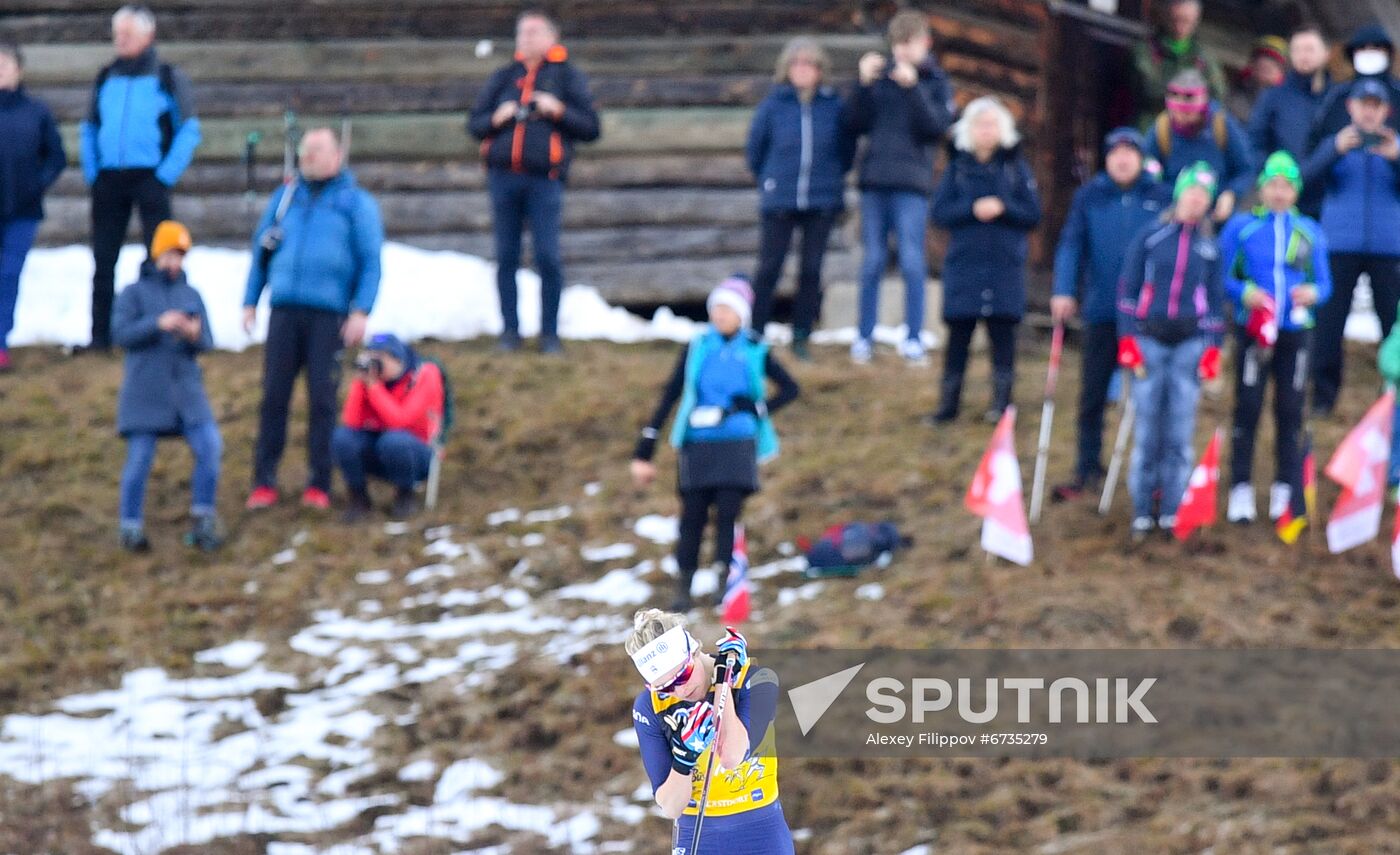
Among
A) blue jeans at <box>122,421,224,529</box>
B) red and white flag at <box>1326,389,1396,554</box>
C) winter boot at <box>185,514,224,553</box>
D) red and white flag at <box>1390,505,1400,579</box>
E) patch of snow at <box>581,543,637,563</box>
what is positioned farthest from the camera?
winter boot at <box>185,514,224,553</box>

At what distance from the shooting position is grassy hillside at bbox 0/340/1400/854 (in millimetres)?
8297

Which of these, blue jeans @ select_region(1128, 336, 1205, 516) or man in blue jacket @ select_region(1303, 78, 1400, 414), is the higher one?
man in blue jacket @ select_region(1303, 78, 1400, 414)

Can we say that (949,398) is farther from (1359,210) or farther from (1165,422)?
(1359,210)

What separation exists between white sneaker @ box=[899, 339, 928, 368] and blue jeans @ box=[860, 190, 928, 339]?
224 mm

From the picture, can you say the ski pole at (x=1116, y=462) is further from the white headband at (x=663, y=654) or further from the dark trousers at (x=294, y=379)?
the white headband at (x=663, y=654)

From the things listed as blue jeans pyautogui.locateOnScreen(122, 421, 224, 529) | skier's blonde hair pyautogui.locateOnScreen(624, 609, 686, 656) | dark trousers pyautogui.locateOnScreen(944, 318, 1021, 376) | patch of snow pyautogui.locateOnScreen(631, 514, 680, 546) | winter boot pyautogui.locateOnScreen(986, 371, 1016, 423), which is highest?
dark trousers pyautogui.locateOnScreen(944, 318, 1021, 376)

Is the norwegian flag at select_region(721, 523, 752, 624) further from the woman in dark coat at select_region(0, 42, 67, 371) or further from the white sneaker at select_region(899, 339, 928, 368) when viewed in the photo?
the woman in dark coat at select_region(0, 42, 67, 371)

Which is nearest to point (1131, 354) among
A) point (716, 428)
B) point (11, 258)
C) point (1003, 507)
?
point (1003, 507)

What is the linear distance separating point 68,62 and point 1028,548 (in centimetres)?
929

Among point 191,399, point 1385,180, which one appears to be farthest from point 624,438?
point 1385,180

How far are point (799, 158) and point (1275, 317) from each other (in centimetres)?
360

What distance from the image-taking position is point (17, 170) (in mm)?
13469

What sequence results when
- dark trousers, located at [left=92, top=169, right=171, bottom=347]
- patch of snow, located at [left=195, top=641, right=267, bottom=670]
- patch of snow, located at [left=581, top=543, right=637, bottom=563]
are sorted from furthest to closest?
dark trousers, located at [left=92, top=169, right=171, bottom=347], patch of snow, located at [left=581, top=543, right=637, bottom=563], patch of snow, located at [left=195, top=641, right=267, bottom=670]

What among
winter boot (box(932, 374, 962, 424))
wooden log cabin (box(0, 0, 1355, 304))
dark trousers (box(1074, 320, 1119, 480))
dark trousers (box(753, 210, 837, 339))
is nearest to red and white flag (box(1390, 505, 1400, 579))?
dark trousers (box(1074, 320, 1119, 480))
